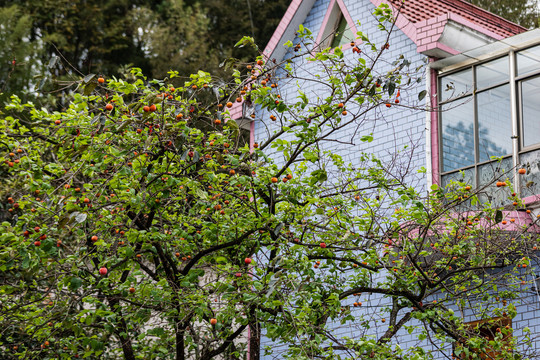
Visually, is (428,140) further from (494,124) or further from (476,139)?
(494,124)

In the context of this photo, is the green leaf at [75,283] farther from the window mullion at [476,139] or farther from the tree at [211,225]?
the window mullion at [476,139]

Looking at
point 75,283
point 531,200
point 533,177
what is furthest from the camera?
point 533,177

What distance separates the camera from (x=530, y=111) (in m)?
10.2

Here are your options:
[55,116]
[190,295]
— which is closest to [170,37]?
[55,116]

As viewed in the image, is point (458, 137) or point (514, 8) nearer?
point (458, 137)

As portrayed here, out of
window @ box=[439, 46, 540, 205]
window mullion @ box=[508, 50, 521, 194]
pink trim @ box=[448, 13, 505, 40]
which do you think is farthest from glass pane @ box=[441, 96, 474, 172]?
pink trim @ box=[448, 13, 505, 40]

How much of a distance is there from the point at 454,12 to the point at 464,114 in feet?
7.83

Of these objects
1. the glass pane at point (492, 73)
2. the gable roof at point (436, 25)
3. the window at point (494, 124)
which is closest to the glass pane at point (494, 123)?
the window at point (494, 124)

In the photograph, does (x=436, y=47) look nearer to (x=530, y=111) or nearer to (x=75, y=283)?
(x=530, y=111)

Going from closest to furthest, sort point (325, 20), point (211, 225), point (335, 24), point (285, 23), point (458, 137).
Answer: point (211, 225) < point (458, 137) < point (325, 20) < point (335, 24) < point (285, 23)

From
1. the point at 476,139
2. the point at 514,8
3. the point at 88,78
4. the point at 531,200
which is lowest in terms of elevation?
the point at 88,78

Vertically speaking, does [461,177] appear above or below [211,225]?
above

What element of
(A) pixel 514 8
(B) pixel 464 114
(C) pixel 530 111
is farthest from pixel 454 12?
(A) pixel 514 8

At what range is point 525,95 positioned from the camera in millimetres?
10305
